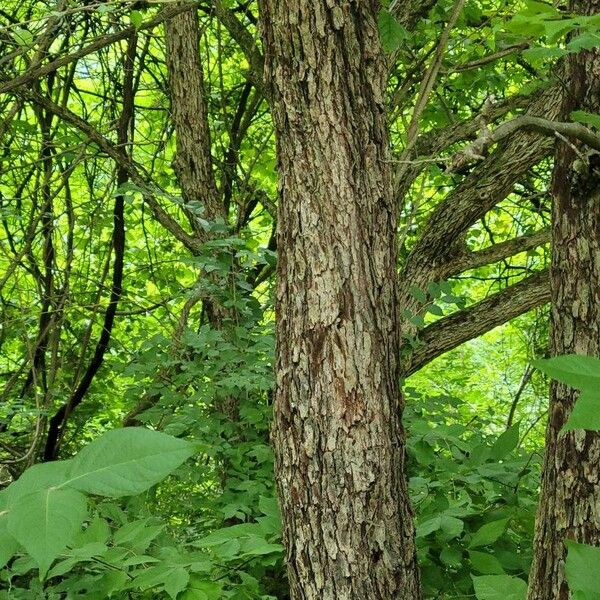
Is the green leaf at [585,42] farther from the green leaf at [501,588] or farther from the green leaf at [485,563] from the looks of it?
the green leaf at [485,563]

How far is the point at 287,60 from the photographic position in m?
1.81

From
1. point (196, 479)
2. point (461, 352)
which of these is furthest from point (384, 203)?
point (461, 352)

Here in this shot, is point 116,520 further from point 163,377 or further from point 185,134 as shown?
point 185,134

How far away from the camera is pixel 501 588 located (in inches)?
57.4

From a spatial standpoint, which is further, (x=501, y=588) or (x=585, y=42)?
(x=501, y=588)

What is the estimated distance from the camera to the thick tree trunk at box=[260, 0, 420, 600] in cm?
179

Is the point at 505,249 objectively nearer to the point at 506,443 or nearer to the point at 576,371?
the point at 506,443

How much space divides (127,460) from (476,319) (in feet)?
11.9

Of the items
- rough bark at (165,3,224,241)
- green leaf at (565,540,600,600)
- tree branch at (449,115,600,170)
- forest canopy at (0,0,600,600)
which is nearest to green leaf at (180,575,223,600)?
forest canopy at (0,0,600,600)

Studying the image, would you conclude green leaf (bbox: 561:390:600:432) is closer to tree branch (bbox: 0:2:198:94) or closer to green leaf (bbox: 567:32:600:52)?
green leaf (bbox: 567:32:600:52)

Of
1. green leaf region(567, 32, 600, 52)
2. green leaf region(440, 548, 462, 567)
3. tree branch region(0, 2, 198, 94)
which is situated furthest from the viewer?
tree branch region(0, 2, 198, 94)

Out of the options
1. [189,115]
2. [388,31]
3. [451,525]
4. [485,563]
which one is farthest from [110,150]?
[485,563]

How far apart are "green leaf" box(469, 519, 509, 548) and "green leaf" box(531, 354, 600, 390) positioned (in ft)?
5.13

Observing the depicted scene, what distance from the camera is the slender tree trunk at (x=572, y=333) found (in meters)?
1.53
